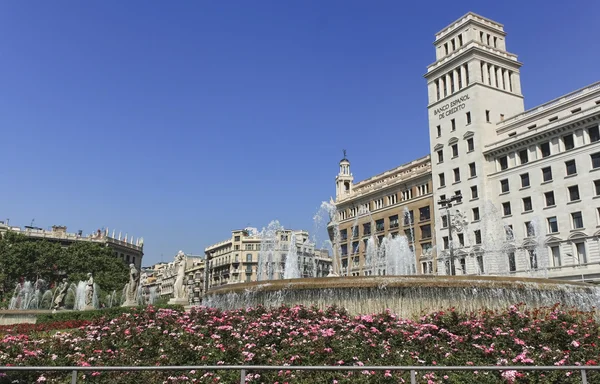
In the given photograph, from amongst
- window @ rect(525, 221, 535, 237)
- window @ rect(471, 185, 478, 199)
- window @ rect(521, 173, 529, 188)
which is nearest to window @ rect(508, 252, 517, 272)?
window @ rect(525, 221, 535, 237)

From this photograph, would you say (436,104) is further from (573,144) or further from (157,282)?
(157,282)

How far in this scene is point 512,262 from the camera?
49.7 m

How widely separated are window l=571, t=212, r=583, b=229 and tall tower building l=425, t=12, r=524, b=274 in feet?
31.9

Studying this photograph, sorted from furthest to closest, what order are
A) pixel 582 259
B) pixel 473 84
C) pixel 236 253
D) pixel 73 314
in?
pixel 236 253
pixel 473 84
pixel 582 259
pixel 73 314

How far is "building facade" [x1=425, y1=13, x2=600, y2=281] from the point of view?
1753 inches

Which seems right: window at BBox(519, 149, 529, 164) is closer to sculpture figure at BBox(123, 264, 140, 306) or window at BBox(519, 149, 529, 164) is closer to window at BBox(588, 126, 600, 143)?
window at BBox(588, 126, 600, 143)

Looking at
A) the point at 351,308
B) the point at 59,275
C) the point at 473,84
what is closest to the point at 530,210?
the point at 473,84

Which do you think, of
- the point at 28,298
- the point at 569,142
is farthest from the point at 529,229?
the point at 28,298

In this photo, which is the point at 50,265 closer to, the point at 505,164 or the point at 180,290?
the point at 180,290

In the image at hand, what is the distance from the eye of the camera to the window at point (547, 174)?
47.7 metres

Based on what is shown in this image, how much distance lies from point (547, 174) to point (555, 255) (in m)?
7.81

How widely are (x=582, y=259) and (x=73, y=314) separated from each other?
4033cm

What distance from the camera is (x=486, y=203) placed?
5309 cm

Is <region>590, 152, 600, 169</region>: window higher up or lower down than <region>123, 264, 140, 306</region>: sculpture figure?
higher up
